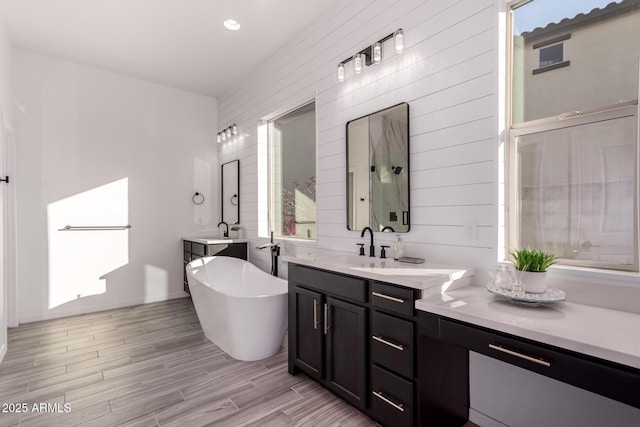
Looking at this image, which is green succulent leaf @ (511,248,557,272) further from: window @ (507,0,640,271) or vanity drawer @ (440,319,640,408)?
vanity drawer @ (440,319,640,408)

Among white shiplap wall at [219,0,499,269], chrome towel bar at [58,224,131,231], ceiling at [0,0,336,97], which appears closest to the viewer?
white shiplap wall at [219,0,499,269]

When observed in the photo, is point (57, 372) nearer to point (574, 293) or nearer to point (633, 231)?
point (574, 293)

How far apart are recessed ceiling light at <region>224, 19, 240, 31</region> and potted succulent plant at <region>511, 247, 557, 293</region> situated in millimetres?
3162

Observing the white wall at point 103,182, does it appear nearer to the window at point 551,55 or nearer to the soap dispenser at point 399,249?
the soap dispenser at point 399,249

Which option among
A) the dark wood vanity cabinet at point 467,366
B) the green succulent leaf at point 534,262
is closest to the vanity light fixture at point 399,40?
the green succulent leaf at point 534,262

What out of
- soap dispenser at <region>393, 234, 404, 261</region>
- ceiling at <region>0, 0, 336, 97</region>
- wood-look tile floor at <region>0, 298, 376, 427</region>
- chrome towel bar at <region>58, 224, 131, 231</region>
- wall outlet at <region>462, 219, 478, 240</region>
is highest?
ceiling at <region>0, 0, 336, 97</region>

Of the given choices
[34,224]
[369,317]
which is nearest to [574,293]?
[369,317]

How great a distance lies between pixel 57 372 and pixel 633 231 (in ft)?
12.6

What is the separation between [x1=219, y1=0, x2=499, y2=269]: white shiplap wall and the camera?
193cm

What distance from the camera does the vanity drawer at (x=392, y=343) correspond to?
1691 mm

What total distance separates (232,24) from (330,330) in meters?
2.97

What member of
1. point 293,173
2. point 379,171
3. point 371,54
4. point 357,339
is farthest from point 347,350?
point 293,173

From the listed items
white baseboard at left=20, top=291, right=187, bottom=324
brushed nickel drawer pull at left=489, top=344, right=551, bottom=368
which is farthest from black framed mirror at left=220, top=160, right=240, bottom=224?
brushed nickel drawer pull at left=489, top=344, right=551, bottom=368

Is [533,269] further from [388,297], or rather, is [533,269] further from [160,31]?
[160,31]
